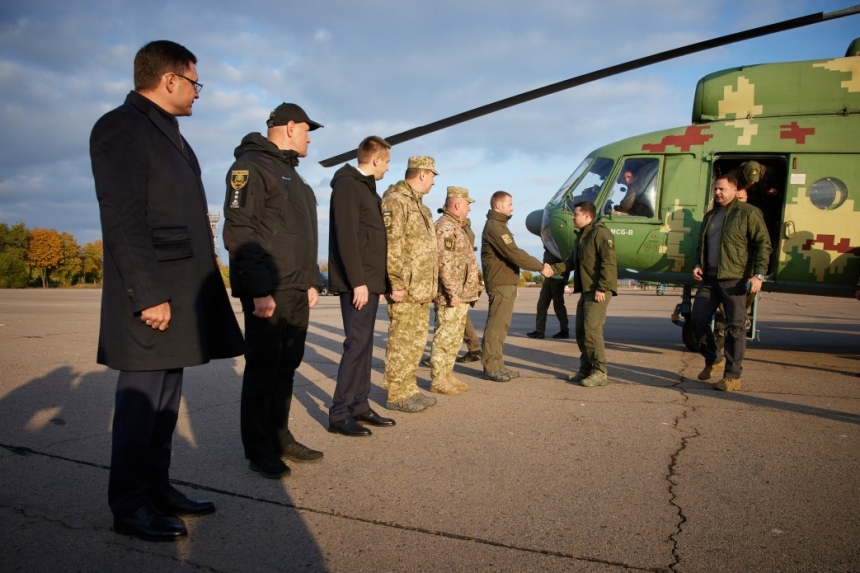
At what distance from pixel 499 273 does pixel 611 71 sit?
250cm

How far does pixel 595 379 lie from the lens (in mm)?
5953

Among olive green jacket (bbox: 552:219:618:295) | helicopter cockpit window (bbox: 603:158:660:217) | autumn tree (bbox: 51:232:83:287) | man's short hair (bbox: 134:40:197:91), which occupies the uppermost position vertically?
helicopter cockpit window (bbox: 603:158:660:217)

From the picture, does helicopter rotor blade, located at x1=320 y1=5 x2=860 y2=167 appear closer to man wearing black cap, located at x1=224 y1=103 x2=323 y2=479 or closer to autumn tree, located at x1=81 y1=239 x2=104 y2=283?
man wearing black cap, located at x1=224 y1=103 x2=323 y2=479

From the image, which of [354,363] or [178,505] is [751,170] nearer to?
[354,363]

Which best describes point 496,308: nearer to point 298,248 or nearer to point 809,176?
point 298,248

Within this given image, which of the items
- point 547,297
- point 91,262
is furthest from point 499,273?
point 91,262

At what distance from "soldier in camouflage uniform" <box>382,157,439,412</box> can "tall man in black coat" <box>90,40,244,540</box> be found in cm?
195

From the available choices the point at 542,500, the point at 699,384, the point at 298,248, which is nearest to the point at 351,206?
the point at 298,248

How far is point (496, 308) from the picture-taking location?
6422mm

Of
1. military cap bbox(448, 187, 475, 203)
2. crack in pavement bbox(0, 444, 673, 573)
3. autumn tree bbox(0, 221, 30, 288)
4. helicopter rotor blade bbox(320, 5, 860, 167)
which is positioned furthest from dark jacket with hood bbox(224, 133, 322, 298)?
autumn tree bbox(0, 221, 30, 288)

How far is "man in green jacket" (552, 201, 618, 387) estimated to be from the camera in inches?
236

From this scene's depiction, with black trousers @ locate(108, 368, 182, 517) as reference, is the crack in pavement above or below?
below

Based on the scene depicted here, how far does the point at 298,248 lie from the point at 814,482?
10.4 ft

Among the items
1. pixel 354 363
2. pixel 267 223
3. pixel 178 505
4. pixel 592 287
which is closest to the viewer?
pixel 178 505
